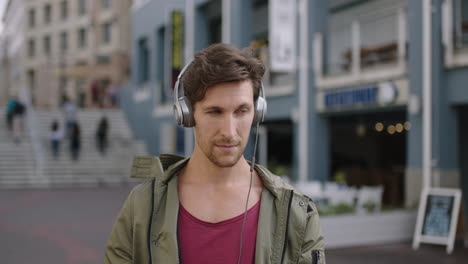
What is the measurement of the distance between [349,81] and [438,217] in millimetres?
4198

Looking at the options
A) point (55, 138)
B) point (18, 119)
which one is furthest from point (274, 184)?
point (18, 119)

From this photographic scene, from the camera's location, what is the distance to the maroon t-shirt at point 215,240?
5.47 feet

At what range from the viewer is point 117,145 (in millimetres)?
20922

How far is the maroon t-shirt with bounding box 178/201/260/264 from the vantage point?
1666 millimetres

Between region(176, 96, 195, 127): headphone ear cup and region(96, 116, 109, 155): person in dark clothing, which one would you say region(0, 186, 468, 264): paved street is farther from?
region(96, 116, 109, 155): person in dark clothing

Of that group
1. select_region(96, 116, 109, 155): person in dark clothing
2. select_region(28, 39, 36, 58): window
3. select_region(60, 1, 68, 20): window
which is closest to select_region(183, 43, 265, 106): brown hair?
select_region(96, 116, 109, 155): person in dark clothing

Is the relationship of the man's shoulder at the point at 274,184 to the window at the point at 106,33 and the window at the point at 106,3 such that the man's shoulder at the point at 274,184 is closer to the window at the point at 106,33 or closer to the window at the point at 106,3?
the window at the point at 106,33

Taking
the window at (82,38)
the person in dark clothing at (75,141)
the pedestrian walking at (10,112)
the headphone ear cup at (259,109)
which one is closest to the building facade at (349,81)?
the person in dark clothing at (75,141)

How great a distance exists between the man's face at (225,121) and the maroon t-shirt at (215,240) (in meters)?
0.20

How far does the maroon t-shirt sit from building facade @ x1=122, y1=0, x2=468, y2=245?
813cm

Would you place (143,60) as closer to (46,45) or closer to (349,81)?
(349,81)

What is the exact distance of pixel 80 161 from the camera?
1873 centimetres

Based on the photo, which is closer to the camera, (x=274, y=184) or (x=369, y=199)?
(x=274, y=184)

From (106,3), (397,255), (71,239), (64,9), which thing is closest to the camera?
(397,255)
